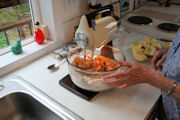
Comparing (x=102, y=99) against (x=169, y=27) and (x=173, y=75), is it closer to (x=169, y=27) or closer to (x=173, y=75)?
(x=173, y=75)

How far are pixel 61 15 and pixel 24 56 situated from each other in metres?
0.37

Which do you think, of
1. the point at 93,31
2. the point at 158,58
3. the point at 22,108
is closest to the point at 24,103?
the point at 22,108

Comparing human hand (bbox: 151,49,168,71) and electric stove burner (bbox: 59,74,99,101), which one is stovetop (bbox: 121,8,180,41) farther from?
electric stove burner (bbox: 59,74,99,101)

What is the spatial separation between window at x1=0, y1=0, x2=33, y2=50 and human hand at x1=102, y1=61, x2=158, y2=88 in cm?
74

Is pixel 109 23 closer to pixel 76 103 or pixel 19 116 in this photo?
→ pixel 76 103

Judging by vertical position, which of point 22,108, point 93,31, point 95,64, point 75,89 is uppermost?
point 93,31

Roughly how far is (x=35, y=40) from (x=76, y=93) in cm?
58

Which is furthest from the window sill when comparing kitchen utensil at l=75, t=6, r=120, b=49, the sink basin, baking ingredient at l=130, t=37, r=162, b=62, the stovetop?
the stovetop

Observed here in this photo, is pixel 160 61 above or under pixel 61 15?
under

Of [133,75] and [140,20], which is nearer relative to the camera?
[133,75]

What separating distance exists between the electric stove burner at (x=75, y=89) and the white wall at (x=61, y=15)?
43cm

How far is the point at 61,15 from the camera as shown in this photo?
1.13 meters

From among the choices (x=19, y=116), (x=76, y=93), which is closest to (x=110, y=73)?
(x=76, y=93)

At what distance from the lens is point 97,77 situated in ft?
2.44
